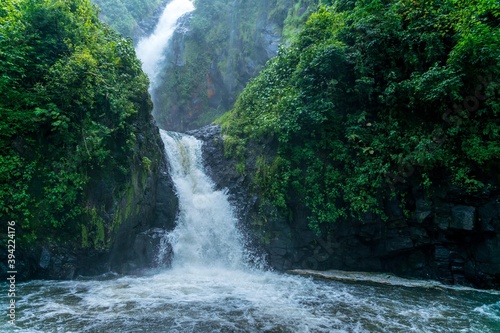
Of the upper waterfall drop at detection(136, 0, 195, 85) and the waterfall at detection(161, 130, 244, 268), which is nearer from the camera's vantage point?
the waterfall at detection(161, 130, 244, 268)

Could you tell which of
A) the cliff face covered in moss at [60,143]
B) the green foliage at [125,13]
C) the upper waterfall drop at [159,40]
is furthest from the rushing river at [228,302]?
the green foliage at [125,13]

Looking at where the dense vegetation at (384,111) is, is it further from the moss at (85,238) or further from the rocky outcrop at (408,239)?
the moss at (85,238)

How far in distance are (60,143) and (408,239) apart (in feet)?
38.8

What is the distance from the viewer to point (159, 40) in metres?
31.9

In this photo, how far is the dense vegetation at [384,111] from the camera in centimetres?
902

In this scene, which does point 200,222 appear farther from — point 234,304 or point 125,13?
point 125,13

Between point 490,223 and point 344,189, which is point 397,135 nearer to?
point 344,189

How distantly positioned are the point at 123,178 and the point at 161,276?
369cm

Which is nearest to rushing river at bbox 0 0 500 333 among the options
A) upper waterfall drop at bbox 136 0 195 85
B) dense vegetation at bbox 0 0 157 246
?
dense vegetation at bbox 0 0 157 246

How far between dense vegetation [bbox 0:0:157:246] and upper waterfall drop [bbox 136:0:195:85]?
1961 centimetres

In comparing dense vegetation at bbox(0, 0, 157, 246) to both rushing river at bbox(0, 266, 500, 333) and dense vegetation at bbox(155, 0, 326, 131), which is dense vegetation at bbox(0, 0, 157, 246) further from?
dense vegetation at bbox(155, 0, 326, 131)

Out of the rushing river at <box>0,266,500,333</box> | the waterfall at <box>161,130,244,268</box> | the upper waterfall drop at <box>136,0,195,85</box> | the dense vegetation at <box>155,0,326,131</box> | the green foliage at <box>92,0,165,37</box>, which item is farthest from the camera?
the green foliage at <box>92,0,165,37</box>

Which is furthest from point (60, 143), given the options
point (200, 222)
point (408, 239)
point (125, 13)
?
point (125, 13)

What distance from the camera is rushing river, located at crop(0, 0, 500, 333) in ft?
21.4
